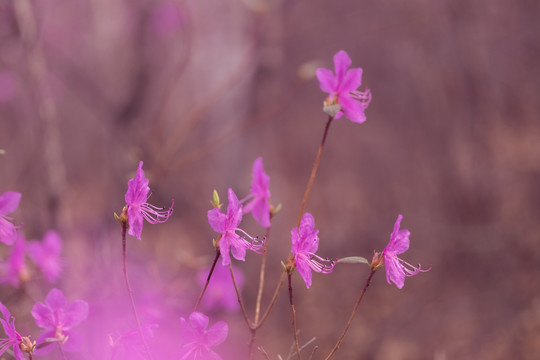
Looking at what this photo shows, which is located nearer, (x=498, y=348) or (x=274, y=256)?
(x=498, y=348)

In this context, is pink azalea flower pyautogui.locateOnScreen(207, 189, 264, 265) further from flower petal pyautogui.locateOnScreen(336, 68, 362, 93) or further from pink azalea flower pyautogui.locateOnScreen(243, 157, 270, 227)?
flower petal pyautogui.locateOnScreen(336, 68, 362, 93)

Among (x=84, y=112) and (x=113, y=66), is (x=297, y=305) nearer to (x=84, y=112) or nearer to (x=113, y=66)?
(x=113, y=66)

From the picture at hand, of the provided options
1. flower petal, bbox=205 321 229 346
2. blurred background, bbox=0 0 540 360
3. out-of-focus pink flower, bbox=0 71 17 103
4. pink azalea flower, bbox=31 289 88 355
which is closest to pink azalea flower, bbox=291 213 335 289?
flower petal, bbox=205 321 229 346

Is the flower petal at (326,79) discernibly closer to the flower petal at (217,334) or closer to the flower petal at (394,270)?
the flower petal at (394,270)

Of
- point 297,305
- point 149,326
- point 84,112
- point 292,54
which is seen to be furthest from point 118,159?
point 84,112

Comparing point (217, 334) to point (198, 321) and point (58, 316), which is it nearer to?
point (198, 321)

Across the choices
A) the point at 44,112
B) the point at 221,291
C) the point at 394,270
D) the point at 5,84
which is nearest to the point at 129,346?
the point at 394,270
